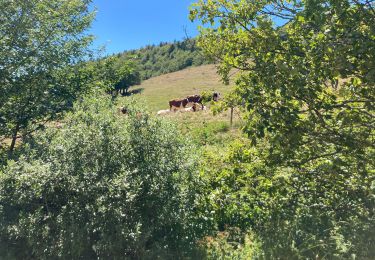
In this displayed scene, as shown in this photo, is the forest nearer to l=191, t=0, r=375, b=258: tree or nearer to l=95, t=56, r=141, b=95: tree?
l=191, t=0, r=375, b=258: tree

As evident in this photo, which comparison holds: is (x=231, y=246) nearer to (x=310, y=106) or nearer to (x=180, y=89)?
(x=310, y=106)

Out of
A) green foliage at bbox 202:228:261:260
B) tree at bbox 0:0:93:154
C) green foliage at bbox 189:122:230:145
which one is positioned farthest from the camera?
green foliage at bbox 189:122:230:145

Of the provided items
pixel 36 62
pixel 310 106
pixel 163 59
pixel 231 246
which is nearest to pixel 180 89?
pixel 36 62

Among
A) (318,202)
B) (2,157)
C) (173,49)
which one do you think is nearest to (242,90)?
(318,202)

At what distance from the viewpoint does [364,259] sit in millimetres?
3756

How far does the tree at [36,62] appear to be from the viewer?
6.46 metres

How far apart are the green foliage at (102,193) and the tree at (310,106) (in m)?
1.12

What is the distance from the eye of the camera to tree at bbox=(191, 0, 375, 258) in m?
2.93

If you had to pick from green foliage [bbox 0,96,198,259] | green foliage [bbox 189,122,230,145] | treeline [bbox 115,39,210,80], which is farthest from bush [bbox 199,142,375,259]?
treeline [bbox 115,39,210,80]

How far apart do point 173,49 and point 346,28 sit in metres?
108

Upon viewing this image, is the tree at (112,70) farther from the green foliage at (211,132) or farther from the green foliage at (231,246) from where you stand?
the green foliage at (231,246)

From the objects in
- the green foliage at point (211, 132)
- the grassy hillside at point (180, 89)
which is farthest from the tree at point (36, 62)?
the grassy hillside at point (180, 89)

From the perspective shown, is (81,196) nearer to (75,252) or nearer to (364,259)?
(75,252)

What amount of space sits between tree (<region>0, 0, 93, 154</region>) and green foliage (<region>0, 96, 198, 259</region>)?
2.35 metres
